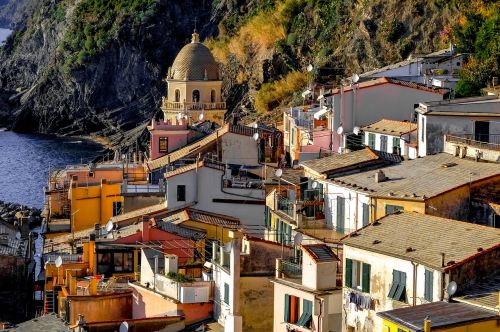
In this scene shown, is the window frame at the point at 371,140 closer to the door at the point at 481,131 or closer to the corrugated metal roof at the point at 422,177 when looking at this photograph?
the door at the point at 481,131

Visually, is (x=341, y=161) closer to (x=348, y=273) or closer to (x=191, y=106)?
(x=348, y=273)

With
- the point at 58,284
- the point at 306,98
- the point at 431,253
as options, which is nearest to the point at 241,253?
the point at 431,253

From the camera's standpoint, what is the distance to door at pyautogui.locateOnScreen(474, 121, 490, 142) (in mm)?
50562

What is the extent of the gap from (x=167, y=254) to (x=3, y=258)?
1342 centimetres

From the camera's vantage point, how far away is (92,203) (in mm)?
65062

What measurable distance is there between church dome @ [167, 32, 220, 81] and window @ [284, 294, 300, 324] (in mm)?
50092

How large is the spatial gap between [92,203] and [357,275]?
93.5 feet

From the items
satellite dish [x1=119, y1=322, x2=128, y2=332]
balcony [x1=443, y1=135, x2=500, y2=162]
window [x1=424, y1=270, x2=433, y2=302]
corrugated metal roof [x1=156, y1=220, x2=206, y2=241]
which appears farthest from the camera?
corrugated metal roof [x1=156, y1=220, x2=206, y2=241]

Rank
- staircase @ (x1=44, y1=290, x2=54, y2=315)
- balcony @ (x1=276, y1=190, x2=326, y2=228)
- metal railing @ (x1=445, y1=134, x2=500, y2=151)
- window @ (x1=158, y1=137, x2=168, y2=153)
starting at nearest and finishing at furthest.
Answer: balcony @ (x1=276, y1=190, x2=326, y2=228) → metal railing @ (x1=445, y1=134, x2=500, y2=151) → staircase @ (x1=44, y1=290, x2=54, y2=315) → window @ (x1=158, y1=137, x2=168, y2=153)

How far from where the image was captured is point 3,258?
191 ft

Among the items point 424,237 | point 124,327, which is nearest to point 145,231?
point 124,327

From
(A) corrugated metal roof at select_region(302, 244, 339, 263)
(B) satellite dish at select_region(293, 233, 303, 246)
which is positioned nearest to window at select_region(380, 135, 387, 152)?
(B) satellite dish at select_region(293, 233, 303, 246)

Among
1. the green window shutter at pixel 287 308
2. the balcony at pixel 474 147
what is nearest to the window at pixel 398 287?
the green window shutter at pixel 287 308

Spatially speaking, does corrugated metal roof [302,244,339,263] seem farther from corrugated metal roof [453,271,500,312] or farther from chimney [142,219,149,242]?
chimney [142,219,149,242]
